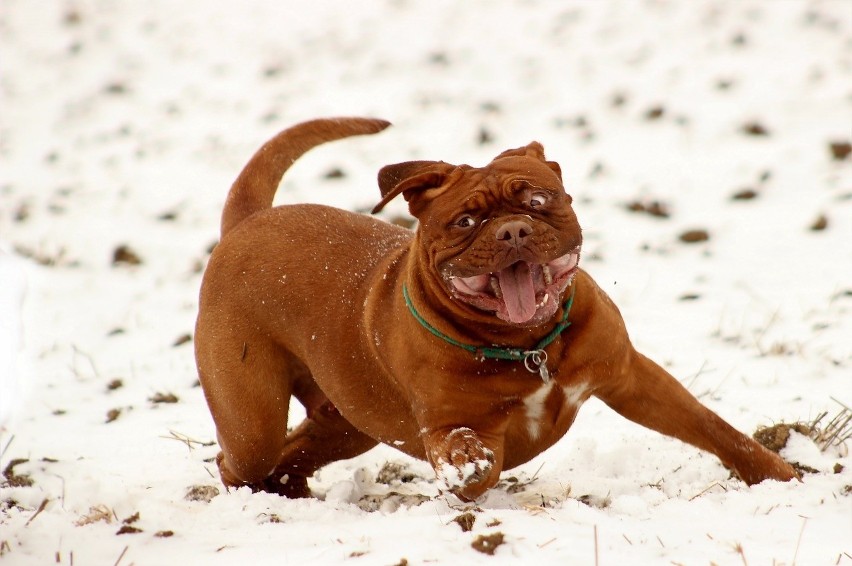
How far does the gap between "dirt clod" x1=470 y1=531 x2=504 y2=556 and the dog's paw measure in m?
0.44

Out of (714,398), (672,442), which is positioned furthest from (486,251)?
(714,398)

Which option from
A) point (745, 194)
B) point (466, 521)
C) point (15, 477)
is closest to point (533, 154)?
point (466, 521)

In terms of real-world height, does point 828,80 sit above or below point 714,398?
above

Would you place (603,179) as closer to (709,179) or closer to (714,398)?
(709,179)

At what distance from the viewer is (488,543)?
9.57ft

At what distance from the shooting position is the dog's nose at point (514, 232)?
3283 mm

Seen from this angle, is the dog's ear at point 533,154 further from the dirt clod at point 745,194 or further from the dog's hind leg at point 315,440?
the dirt clod at point 745,194

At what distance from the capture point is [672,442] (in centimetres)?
447

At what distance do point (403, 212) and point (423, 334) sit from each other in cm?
447

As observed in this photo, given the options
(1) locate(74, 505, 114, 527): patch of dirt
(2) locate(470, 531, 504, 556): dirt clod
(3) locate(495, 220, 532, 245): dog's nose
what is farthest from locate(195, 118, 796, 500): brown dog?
(1) locate(74, 505, 114, 527): patch of dirt

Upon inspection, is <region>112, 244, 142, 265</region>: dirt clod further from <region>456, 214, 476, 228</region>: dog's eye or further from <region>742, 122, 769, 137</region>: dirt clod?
<region>456, 214, 476, 228</region>: dog's eye

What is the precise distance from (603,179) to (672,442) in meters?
4.20

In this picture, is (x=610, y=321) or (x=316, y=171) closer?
(x=610, y=321)

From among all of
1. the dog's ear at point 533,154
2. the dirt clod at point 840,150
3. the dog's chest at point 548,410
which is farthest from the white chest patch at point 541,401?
the dirt clod at point 840,150
